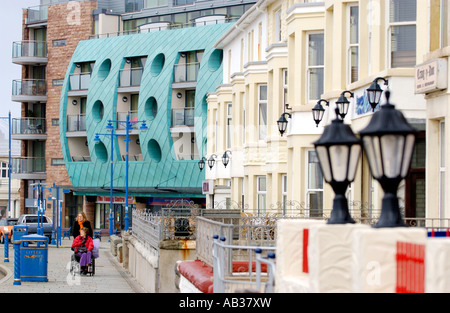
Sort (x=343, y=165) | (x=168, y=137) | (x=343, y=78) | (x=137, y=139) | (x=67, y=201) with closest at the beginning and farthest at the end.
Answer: (x=343, y=165) < (x=343, y=78) < (x=168, y=137) < (x=137, y=139) < (x=67, y=201)

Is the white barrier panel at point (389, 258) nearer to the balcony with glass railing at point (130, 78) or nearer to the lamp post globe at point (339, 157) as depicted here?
the lamp post globe at point (339, 157)

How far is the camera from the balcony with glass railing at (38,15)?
75750 mm

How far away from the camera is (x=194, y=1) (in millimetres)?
71125

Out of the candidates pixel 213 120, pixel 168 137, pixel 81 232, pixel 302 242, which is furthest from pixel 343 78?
pixel 168 137

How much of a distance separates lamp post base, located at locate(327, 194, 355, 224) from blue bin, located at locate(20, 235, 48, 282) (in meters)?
13.7

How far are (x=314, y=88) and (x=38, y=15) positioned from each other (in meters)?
55.7

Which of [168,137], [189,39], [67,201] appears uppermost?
[189,39]

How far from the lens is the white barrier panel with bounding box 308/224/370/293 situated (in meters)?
7.51

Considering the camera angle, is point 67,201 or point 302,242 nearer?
point 302,242

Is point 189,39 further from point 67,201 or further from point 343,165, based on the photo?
point 343,165

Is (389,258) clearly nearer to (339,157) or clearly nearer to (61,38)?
(339,157)

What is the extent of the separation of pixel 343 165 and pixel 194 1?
2525 inches
